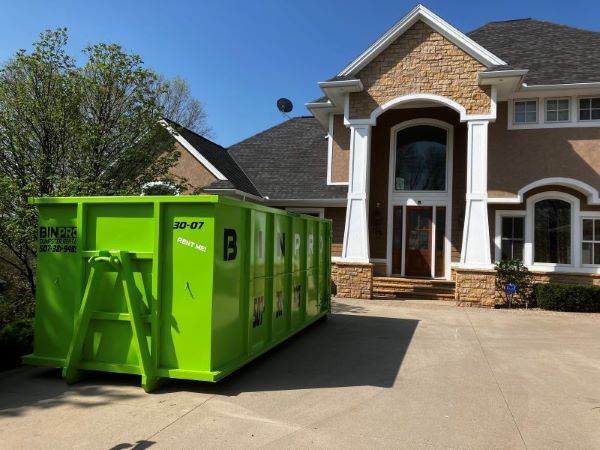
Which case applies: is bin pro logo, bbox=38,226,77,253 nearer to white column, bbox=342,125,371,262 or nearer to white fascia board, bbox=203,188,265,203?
white column, bbox=342,125,371,262

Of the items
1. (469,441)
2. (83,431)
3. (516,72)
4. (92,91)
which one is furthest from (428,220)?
(83,431)

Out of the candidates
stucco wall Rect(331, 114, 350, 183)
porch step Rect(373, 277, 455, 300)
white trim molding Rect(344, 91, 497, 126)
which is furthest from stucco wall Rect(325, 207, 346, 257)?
white trim molding Rect(344, 91, 497, 126)

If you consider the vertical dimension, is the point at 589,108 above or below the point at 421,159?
above

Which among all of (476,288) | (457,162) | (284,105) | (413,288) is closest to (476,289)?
(476,288)

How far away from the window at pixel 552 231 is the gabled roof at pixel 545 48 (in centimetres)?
362

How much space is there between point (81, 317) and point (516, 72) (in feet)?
39.5

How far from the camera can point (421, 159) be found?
1620 centimetres

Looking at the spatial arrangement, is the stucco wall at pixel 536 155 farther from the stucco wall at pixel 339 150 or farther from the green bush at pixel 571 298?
the stucco wall at pixel 339 150

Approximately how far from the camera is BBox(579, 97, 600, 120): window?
13.9 metres

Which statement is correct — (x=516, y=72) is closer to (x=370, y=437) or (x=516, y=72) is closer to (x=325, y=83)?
(x=325, y=83)

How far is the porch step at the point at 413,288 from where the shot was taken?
47.5ft

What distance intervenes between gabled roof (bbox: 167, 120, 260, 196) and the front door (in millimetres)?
5506

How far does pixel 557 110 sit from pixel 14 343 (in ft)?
48.4

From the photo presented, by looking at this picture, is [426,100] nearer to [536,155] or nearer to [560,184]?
[536,155]
